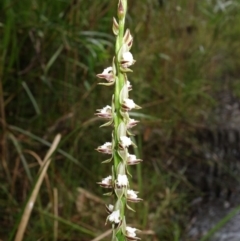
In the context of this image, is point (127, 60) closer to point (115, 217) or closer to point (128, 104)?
point (128, 104)

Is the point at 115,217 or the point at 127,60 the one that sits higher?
the point at 127,60

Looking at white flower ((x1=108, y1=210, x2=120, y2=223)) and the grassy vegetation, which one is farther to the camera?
the grassy vegetation

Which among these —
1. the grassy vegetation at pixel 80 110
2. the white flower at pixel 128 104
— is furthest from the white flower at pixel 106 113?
the grassy vegetation at pixel 80 110

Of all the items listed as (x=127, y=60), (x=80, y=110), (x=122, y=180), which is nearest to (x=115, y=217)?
(x=122, y=180)

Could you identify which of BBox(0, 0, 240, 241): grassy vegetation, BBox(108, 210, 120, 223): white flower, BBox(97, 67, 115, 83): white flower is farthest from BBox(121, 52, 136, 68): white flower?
BBox(0, 0, 240, 241): grassy vegetation

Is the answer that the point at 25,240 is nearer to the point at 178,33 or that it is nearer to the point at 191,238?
the point at 191,238

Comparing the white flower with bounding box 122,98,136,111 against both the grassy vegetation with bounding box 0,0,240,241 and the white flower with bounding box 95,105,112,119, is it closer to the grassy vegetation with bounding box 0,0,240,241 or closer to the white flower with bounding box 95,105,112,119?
the white flower with bounding box 95,105,112,119

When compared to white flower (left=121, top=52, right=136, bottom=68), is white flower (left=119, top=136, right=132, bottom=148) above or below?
below
